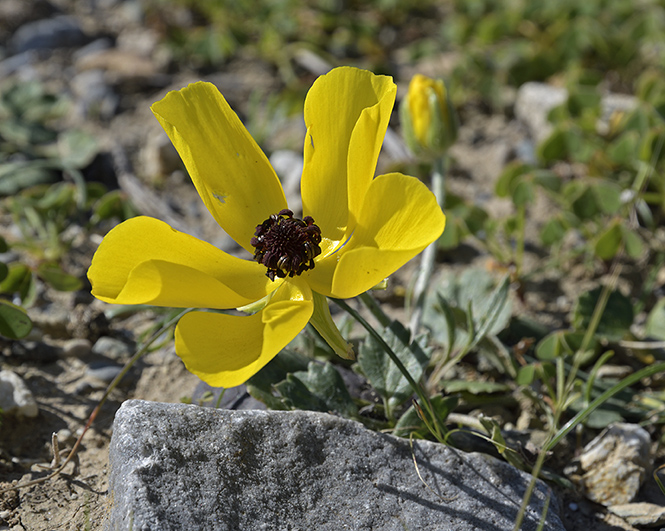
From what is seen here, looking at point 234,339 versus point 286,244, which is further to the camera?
point 286,244

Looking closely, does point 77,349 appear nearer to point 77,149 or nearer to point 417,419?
point 417,419

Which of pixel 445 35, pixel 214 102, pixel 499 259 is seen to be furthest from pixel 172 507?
pixel 445 35

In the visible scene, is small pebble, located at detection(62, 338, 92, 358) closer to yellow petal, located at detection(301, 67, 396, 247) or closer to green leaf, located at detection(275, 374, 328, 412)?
green leaf, located at detection(275, 374, 328, 412)

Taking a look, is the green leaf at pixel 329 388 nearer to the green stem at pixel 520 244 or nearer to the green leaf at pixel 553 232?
the green stem at pixel 520 244

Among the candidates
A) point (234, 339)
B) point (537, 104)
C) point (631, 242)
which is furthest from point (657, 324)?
point (537, 104)

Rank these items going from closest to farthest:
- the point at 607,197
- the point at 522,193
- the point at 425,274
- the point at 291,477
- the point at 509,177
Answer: the point at 291,477, the point at 425,274, the point at 607,197, the point at 522,193, the point at 509,177

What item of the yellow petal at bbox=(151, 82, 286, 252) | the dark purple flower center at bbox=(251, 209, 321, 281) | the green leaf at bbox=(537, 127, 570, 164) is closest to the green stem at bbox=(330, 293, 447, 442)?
the dark purple flower center at bbox=(251, 209, 321, 281)
